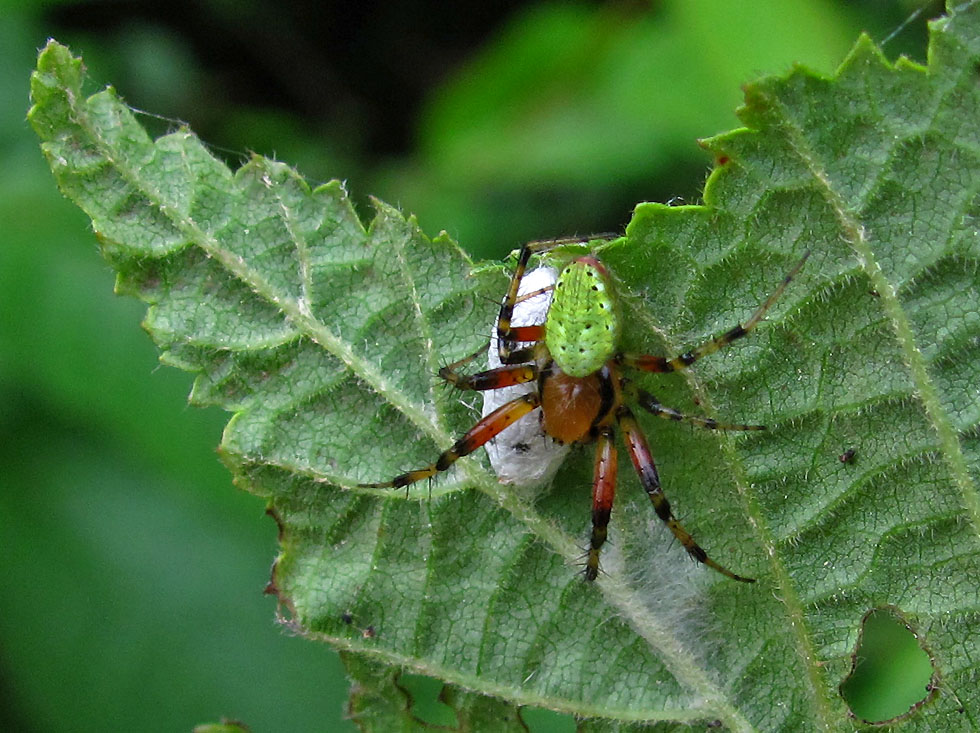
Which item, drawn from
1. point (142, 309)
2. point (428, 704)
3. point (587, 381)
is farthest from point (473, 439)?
point (142, 309)

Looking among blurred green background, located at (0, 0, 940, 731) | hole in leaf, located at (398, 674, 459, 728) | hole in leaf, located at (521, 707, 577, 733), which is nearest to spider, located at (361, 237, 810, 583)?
hole in leaf, located at (521, 707, 577, 733)

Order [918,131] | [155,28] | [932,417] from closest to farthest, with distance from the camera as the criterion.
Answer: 1. [918,131]
2. [932,417]
3. [155,28]

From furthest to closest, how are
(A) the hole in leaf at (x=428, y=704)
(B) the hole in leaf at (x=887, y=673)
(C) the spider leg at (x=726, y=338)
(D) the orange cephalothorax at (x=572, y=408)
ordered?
(A) the hole in leaf at (x=428, y=704) → (D) the orange cephalothorax at (x=572, y=408) → (B) the hole in leaf at (x=887, y=673) → (C) the spider leg at (x=726, y=338)

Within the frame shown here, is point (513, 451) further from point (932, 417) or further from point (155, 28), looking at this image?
point (155, 28)

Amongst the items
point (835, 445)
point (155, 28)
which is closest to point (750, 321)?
point (835, 445)

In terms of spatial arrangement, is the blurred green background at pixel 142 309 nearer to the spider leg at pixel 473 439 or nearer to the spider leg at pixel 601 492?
the spider leg at pixel 601 492

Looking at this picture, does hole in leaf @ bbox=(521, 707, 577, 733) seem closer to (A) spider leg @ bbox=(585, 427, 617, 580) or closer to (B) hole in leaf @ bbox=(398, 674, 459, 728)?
(B) hole in leaf @ bbox=(398, 674, 459, 728)

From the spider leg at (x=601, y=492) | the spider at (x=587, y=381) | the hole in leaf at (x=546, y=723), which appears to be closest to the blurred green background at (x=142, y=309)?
the hole in leaf at (x=546, y=723)
